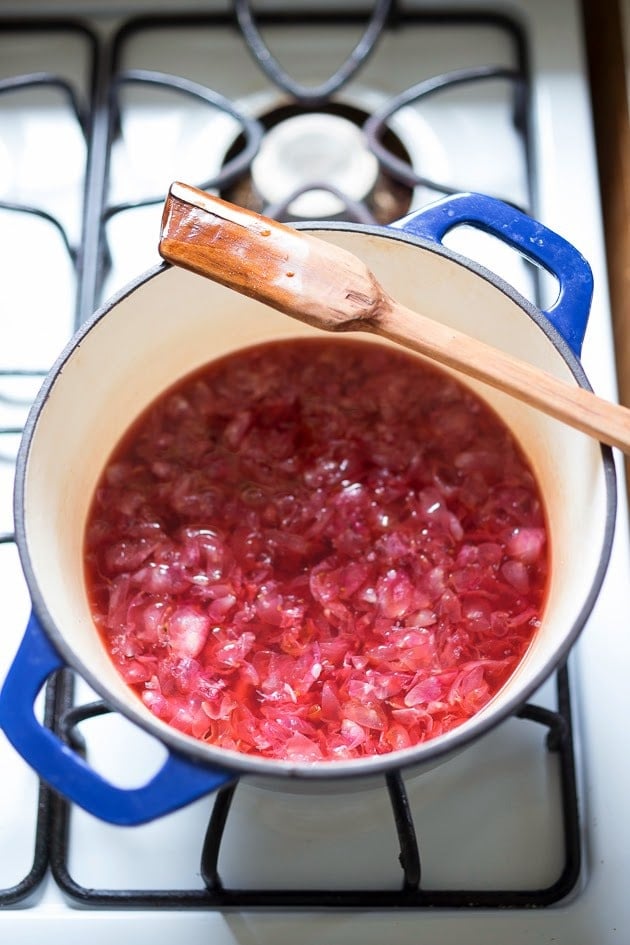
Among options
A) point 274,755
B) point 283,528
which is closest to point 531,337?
point 283,528

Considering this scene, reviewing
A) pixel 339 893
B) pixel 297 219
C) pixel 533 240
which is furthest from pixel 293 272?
pixel 339 893

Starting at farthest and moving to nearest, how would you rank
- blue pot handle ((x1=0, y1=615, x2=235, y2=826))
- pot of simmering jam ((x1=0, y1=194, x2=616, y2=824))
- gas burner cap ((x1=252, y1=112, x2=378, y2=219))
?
gas burner cap ((x1=252, y1=112, x2=378, y2=219))
pot of simmering jam ((x1=0, y1=194, x2=616, y2=824))
blue pot handle ((x1=0, y1=615, x2=235, y2=826))

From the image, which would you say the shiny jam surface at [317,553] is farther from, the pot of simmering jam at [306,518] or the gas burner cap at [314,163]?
the gas burner cap at [314,163]

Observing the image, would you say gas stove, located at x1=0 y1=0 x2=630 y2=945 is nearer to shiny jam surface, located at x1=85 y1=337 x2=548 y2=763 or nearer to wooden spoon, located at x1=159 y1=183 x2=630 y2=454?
shiny jam surface, located at x1=85 y1=337 x2=548 y2=763

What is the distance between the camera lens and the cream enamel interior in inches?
32.1

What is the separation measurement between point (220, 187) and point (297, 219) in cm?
9

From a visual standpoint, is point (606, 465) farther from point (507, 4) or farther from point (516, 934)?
point (507, 4)

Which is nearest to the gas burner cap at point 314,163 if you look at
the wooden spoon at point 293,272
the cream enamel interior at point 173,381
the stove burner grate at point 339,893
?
the cream enamel interior at point 173,381

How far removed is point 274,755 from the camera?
0.85 metres

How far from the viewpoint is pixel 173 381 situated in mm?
1052

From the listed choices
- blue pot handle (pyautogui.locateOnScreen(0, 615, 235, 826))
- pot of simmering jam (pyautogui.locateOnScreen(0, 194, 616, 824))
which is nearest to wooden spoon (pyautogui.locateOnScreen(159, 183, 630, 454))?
pot of simmering jam (pyautogui.locateOnScreen(0, 194, 616, 824))

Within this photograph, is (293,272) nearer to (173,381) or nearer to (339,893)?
(173,381)

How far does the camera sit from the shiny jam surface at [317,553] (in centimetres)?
88

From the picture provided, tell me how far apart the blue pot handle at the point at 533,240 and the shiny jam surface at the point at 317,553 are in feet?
0.58
